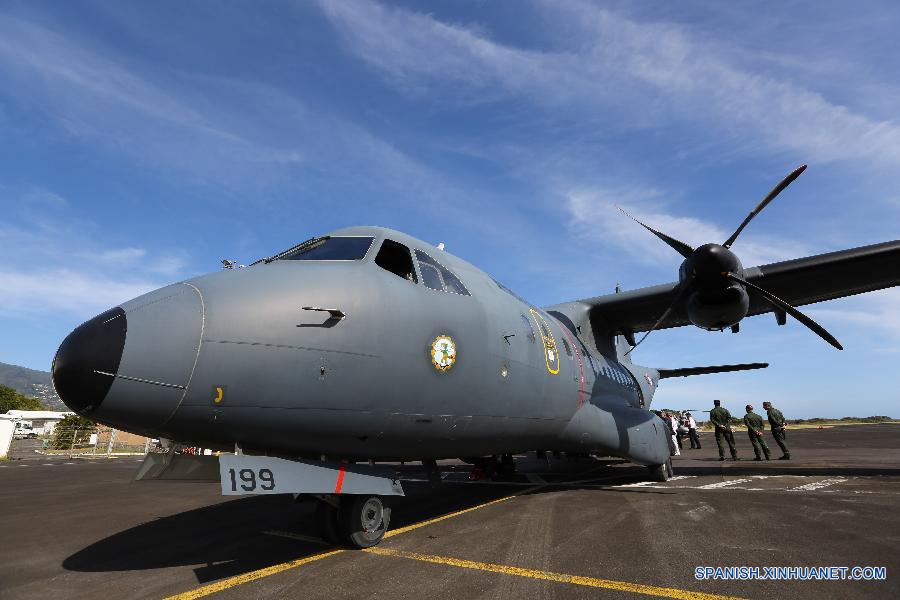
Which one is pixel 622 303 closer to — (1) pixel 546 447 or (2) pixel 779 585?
(1) pixel 546 447

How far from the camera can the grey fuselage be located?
A: 3961 mm

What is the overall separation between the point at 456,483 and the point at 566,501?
3847 millimetres

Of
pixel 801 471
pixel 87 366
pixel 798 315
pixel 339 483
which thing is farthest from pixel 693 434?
pixel 87 366

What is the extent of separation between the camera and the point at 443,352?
5.64 metres

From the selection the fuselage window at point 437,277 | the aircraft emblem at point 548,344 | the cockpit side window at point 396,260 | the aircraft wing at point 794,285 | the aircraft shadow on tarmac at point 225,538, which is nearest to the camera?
the aircraft shadow on tarmac at point 225,538

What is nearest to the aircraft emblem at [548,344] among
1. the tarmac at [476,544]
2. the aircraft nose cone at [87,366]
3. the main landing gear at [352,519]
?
the tarmac at [476,544]

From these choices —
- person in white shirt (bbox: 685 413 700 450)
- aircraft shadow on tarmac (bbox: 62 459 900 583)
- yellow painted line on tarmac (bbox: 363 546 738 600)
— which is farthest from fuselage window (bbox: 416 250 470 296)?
person in white shirt (bbox: 685 413 700 450)

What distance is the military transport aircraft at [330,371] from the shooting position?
392cm

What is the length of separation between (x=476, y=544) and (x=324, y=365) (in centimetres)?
298

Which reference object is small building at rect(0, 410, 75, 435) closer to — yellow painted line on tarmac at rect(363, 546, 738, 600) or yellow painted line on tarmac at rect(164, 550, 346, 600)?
yellow painted line on tarmac at rect(164, 550, 346, 600)

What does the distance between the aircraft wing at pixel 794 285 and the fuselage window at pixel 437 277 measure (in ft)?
22.2

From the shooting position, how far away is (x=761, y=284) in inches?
476

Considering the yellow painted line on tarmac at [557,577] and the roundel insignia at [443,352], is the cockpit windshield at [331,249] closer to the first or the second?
the roundel insignia at [443,352]

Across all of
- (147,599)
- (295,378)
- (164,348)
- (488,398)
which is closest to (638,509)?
(488,398)
